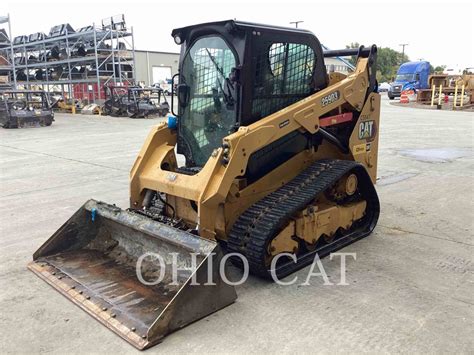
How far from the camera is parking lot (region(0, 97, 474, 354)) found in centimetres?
302

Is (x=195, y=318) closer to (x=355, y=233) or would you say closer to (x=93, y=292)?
(x=93, y=292)

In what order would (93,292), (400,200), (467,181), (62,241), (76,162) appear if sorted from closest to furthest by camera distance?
(93,292), (62,241), (400,200), (467,181), (76,162)

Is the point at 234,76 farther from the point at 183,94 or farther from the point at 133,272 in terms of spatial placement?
the point at 133,272

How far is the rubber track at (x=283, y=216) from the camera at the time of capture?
372 cm

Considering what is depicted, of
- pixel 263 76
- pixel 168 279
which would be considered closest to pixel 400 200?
pixel 263 76

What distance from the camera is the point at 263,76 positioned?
420 centimetres

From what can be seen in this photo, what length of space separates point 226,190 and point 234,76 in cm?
102

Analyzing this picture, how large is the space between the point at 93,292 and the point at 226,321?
43.5 inches

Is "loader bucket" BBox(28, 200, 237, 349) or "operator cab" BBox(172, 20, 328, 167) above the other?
"operator cab" BBox(172, 20, 328, 167)

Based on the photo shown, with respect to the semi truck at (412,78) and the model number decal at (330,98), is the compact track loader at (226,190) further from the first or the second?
the semi truck at (412,78)

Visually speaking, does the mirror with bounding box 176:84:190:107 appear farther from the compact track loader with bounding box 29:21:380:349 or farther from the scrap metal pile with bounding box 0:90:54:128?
the scrap metal pile with bounding box 0:90:54:128

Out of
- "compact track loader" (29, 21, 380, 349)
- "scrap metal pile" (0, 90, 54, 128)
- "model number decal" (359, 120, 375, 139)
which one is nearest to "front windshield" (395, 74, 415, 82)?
"scrap metal pile" (0, 90, 54, 128)

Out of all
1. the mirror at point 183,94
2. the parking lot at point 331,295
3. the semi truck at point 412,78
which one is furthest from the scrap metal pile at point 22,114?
the semi truck at point 412,78

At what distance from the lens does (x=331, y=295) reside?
365 centimetres
